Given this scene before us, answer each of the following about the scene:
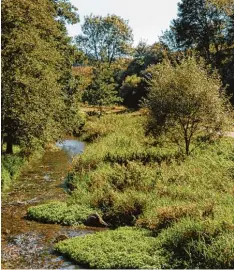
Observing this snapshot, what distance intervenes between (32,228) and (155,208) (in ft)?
16.4

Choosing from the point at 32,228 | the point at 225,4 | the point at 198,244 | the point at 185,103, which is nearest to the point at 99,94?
the point at 225,4

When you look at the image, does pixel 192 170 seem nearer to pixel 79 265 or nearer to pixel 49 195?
pixel 49 195

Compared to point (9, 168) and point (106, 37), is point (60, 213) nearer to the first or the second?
point (9, 168)

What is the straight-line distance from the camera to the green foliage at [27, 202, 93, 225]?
54.9ft

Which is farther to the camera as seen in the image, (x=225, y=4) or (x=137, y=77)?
(x=137, y=77)

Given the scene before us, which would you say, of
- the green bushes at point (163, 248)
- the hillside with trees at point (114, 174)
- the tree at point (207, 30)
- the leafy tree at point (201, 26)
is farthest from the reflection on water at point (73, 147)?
the leafy tree at point (201, 26)

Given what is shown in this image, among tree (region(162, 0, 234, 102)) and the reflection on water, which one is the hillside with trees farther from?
tree (region(162, 0, 234, 102))

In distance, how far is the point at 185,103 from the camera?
24.0 m

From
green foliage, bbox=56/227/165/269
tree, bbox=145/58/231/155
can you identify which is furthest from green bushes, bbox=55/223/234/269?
tree, bbox=145/58/231/155

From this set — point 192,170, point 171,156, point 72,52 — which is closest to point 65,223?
point 192,170

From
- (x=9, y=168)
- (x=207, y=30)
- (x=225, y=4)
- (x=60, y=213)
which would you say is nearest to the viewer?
(x=60, y=213)

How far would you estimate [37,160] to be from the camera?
→ 30641 mm

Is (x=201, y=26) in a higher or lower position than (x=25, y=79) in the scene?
higher

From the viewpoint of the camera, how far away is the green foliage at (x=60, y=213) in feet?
54.9
